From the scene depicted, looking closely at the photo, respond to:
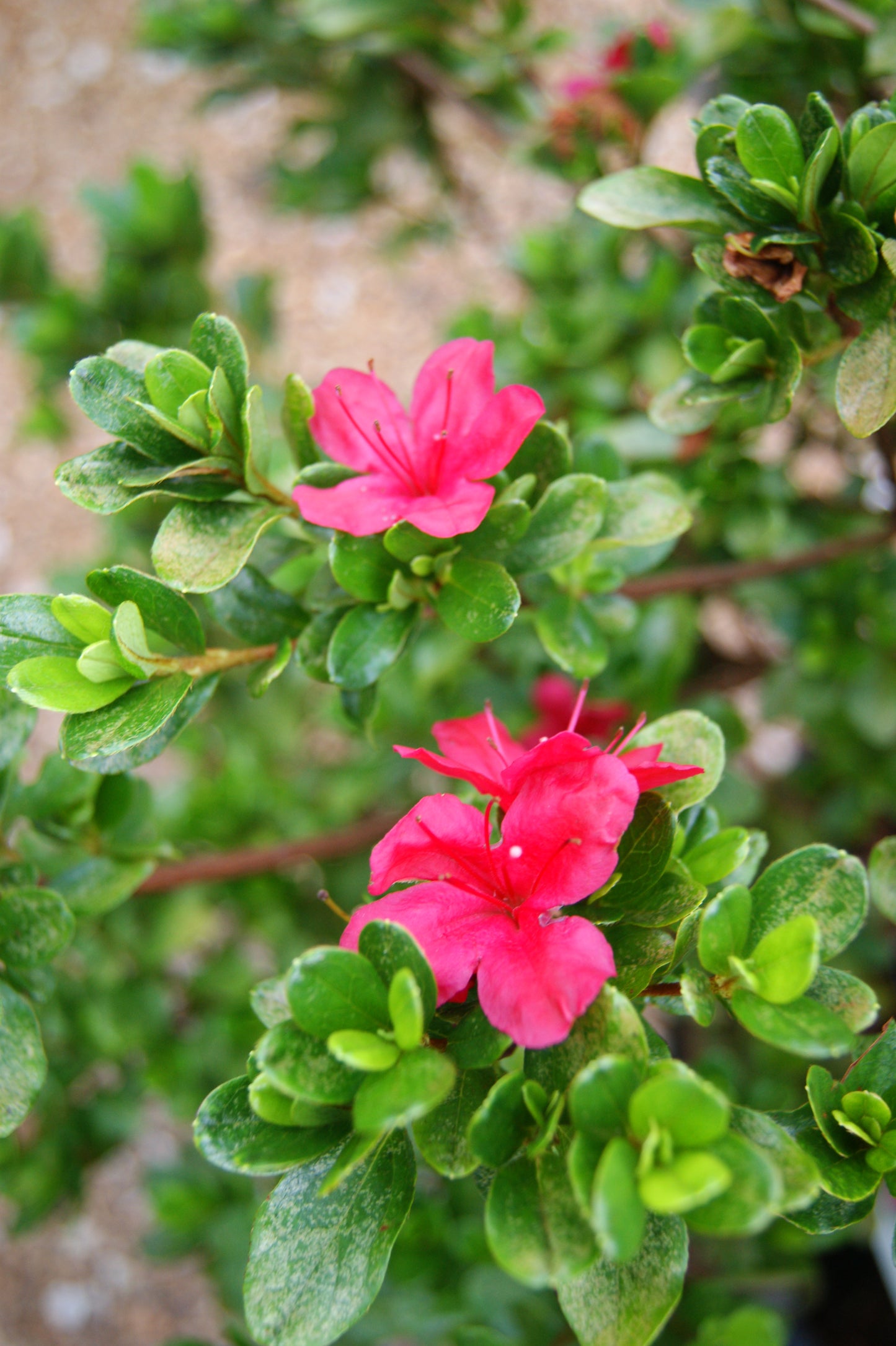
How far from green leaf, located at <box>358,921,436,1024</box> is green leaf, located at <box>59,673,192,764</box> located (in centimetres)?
17

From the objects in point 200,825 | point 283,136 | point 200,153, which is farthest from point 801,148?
point 200,153

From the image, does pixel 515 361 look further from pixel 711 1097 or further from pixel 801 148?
pixel 711 1097

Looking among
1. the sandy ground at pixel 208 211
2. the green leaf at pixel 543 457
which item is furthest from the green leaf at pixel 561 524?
the sandy ground at pixel 208 211

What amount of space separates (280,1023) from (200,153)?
3.00 meters

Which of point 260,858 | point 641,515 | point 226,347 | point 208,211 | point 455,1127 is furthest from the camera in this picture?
point 208,211

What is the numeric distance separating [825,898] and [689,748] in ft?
0.42

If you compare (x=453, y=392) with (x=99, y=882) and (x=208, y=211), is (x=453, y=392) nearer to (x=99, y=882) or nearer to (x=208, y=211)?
(x=99, y=882)

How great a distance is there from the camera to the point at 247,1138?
50 centimetres

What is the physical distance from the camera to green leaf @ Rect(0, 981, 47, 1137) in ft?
1.92

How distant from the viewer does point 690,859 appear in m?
0.60

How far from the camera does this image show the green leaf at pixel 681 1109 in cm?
42

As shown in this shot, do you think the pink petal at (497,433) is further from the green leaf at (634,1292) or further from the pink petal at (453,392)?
the green leaf at (634,1292)

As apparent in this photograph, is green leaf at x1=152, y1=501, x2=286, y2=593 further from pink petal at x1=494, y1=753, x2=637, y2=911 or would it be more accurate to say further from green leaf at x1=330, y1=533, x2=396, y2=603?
pink petal at x1=494, y1=753, x2=637, y2=911

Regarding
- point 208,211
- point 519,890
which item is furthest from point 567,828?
point 208,211
